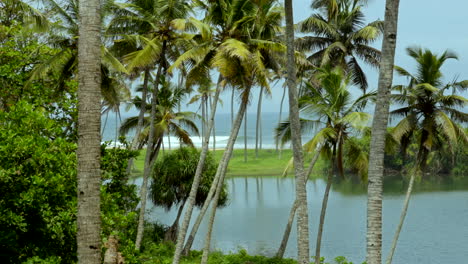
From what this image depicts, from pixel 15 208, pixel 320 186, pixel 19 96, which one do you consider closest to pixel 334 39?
pixel 19 96

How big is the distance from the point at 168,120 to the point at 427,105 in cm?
1176

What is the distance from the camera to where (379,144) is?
1109 centimetres

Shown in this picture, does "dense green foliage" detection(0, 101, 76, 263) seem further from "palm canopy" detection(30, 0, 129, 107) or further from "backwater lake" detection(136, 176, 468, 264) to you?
"backwater lake" detection(136, 176, 468, 264)

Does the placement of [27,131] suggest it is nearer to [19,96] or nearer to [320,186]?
[19,96]

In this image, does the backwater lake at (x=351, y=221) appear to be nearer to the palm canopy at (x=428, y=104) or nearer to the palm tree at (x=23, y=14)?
the palm canopy at (x=428, y=104)

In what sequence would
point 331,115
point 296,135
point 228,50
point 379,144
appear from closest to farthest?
1. point 379,144
2. point 296,135
3. point 228,50
4. point 331,115

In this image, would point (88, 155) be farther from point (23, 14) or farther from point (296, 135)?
point (23, 14)

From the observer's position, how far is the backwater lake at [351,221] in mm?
34500

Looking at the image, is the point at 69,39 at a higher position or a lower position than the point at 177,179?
higher

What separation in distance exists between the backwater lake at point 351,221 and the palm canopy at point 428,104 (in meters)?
8.50

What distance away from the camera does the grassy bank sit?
8150 centimetres

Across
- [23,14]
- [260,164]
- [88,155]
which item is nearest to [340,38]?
[23,14]

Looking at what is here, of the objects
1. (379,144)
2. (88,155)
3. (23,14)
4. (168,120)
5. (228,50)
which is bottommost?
(88,155)

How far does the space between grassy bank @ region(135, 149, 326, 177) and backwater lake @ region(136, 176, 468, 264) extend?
13.8m
